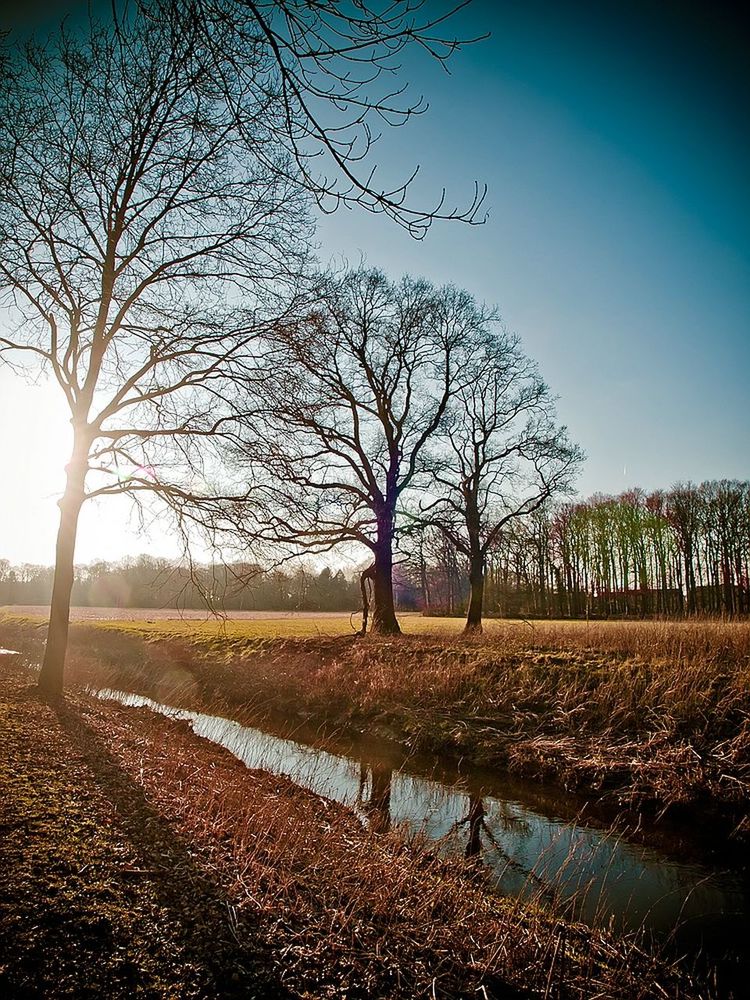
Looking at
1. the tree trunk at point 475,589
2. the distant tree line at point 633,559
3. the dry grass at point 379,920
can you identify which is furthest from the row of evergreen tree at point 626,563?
the dry grass at point 379,920

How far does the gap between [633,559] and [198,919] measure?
2158 inches

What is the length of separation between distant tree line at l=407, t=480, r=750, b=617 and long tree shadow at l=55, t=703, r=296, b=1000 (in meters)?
39.0

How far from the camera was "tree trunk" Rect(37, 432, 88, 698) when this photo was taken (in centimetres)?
1056

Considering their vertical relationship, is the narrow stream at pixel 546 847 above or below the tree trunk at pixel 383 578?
below

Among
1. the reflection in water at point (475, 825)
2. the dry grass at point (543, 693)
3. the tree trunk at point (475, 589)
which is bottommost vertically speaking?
the reflection in water at point (475, 825)

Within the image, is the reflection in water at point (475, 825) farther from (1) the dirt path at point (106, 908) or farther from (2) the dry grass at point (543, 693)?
(1) the dirt path at point (106, 908)

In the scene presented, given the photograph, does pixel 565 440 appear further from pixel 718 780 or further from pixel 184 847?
pixel 184 847

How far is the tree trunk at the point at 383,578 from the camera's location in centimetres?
2127

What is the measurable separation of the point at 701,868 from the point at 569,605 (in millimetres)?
47814

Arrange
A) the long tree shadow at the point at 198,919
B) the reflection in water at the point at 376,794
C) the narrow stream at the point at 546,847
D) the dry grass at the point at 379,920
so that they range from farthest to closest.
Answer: the reflection in water at the point at 376,794 < the narrow stream at the point at 546,847 < the dry grass at the point at 379,920 < the long tree shadow at the point at 198,919

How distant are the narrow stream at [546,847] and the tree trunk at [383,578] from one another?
32.6 feet

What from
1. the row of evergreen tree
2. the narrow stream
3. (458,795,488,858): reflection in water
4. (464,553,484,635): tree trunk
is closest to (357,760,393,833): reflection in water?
the narrow stream

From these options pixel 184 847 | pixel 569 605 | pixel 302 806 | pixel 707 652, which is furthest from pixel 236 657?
pixel 569 605

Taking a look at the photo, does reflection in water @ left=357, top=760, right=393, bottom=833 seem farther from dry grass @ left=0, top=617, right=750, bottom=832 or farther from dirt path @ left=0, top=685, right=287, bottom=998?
dirt path @ left=0, top=685, right=287, bottom=998
